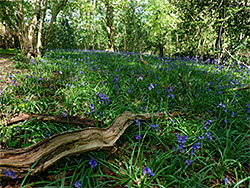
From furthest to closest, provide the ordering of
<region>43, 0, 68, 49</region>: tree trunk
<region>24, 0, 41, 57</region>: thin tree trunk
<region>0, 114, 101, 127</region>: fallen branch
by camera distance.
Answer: <region>43, 0, 68, 49</region>: tree trunk
<region>24, 0, 41, 57</region>: thin tree trunk
<region>0, 114, 101, 127</region>: fallen branch

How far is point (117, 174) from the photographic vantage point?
166 cm

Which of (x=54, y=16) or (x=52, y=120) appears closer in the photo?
(x=52, y=120)

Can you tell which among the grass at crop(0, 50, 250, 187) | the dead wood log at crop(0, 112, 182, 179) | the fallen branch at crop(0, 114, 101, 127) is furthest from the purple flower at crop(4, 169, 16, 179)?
the fallen branch at crop(0, 114, 101, 127)

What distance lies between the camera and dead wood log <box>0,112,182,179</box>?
142 centimetres

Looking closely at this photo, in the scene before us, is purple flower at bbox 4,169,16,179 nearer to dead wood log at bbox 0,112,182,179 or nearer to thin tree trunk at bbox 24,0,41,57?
dead wood log at bbox 0,112,182,179

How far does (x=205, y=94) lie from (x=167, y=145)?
5.69 ft

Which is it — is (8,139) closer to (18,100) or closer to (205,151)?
(18,100)

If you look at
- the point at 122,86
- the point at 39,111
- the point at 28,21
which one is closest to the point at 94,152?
the point at 39,111

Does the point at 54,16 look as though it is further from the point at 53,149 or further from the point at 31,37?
the point at 53,149

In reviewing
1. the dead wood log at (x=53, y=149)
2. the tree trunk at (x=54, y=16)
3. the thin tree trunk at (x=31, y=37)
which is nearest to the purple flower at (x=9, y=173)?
the dead wood log at (x=53, y=149)

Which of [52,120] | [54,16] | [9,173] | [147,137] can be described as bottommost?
[147,137]

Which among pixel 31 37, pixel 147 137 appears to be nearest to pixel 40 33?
pixel 31 37

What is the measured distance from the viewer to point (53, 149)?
1.58 m

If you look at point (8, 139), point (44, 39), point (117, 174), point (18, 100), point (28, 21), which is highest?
point (28, 21)
